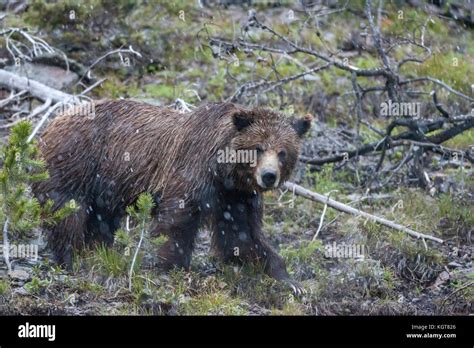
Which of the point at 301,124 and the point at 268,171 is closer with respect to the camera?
the point at 268,171

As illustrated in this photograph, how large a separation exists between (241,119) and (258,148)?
290 mm

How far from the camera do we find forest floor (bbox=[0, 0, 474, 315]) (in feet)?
24.6

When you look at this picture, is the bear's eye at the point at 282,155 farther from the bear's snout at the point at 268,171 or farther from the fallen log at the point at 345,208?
the fallen log at the point at 345,208

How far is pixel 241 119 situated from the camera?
25.9ft

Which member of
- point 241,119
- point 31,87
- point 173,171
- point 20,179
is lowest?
point 20,179

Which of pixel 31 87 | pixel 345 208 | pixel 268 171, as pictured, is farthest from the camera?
pixel 31 87

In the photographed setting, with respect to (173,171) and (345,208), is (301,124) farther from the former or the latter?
(345,208)

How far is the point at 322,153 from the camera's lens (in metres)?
11.3

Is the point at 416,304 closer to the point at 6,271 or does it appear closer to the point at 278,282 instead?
the point at 278,282

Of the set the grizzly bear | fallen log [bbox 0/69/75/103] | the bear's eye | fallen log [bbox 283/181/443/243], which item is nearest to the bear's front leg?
the grizzly bear

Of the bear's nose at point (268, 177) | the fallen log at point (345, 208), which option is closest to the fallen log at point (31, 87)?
the fallen log at point (345, 208)

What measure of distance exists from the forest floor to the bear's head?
0.88 meters

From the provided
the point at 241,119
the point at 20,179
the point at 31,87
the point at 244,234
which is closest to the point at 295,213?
the point at 244,234

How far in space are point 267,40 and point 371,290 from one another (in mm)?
5884
